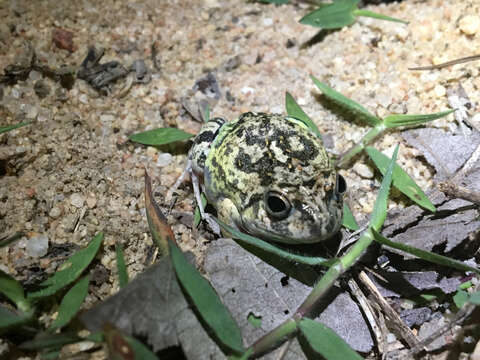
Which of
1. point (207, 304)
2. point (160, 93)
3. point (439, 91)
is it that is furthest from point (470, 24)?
point (207, 304)

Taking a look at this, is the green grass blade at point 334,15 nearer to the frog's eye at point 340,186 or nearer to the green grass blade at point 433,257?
the frog's eye at point 340,186

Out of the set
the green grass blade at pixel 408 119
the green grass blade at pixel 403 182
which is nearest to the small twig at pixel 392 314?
the green grass blade at pixel 403 182

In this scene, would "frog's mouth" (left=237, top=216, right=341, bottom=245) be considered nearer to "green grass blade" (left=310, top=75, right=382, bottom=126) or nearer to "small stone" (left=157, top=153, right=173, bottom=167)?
"small stone" (left=157, top=153, right=173, bottom=167)

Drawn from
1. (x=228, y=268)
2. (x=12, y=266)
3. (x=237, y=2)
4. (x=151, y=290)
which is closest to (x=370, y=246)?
(x=228, y=268)

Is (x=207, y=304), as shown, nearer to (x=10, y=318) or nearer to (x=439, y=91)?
(x=10, y=318)

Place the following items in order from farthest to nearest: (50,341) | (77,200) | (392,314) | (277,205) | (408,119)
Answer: (408,119) → (77,200) → (277,205) → (392,314) → (50,341)

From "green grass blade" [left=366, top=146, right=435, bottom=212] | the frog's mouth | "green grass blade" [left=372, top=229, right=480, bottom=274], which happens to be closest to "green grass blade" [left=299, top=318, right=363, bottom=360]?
the frog's mouth
